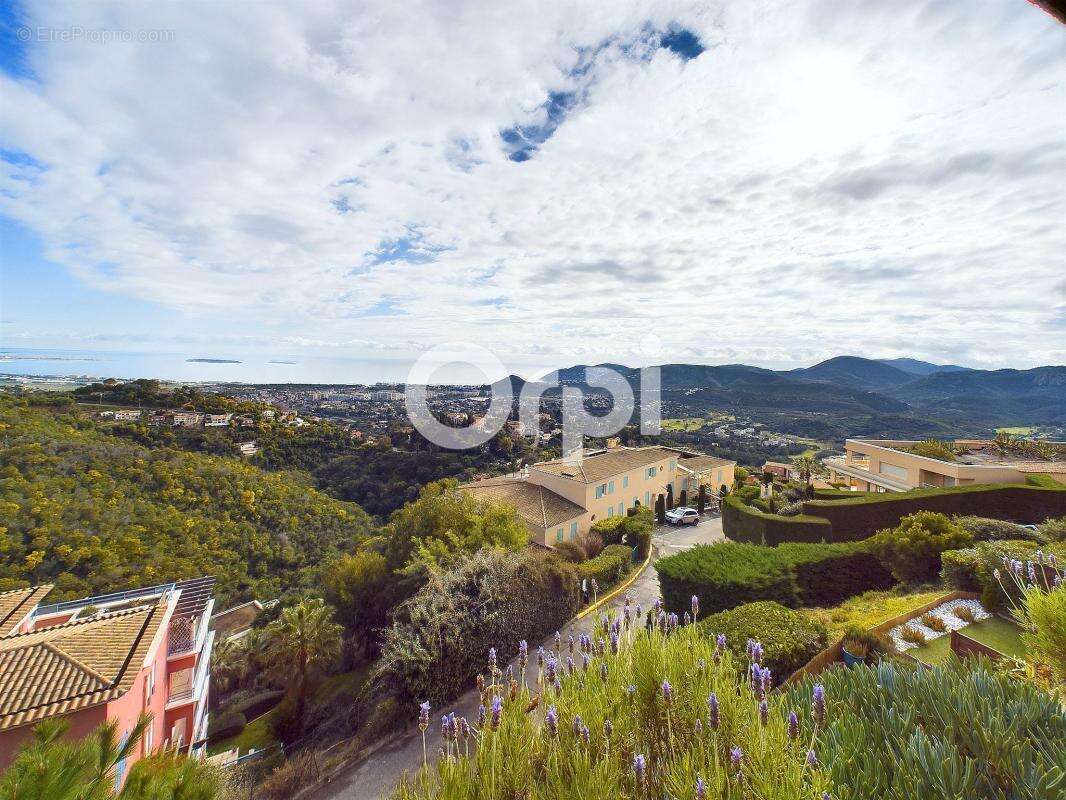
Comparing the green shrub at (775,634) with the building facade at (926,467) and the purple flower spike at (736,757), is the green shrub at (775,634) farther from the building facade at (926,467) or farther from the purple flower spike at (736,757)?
the building facade at (926,467)

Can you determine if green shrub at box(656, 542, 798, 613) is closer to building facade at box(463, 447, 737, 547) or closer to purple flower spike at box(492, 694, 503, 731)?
purple flower spike at box(492, 694, 503, 731)

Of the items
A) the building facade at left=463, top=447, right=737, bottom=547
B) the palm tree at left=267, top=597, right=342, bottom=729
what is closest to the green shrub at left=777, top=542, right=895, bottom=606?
the building facade at left=463, top=447, right=737, bottom=547

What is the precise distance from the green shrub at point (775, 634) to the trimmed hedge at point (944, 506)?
8.92 metres

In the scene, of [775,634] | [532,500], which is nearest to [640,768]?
[775,634]

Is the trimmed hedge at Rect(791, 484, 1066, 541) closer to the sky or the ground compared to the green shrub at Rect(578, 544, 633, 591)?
closer to the sky

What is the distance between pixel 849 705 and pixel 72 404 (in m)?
57.8

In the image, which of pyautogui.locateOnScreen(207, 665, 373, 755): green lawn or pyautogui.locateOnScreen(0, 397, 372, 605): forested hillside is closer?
pyautogui.locateOnScreen(207, 665, 373, 755): green lawn

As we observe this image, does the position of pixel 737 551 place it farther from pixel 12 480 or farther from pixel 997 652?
pixel 12 480

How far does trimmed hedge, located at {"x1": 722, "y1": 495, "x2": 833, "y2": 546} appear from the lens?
15.2m

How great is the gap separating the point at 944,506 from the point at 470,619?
15653mm

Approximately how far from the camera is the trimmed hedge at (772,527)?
15.2 metres

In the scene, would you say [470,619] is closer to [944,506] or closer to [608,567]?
[608,567]

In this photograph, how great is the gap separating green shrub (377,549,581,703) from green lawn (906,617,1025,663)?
640cm

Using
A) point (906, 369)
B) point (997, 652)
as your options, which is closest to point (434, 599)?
point (997, 652)
